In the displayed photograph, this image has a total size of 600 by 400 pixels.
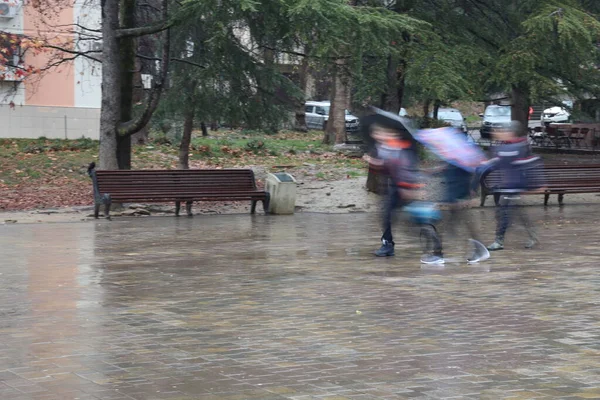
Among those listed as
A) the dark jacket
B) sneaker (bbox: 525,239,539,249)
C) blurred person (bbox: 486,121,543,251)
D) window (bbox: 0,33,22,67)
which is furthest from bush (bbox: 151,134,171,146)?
the dark jacket

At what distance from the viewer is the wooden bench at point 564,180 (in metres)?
20.2

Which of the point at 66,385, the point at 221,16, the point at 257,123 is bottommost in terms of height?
the point at 66,385

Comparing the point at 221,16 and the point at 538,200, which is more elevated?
the point at 221,16

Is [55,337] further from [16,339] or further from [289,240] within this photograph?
[289,240]

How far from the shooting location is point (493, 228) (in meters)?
16.1

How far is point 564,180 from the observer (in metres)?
20.5

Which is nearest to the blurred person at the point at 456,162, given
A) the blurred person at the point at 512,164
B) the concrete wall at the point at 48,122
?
the blurred person at the point at 512,164

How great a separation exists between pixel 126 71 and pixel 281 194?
4.99 meters

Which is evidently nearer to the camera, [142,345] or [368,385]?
[368,385]

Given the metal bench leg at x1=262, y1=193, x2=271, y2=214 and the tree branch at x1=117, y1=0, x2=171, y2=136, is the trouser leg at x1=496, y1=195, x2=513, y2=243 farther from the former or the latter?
the tree branch at x1=117, y1=0, x2=171, y2=136

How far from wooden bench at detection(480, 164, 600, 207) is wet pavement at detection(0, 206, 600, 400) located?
6025 millimetres

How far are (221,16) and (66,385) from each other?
1186 centimetres

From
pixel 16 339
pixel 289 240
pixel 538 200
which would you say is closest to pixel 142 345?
pixel 16 339

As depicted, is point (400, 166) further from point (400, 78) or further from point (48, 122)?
point (48, 122)
